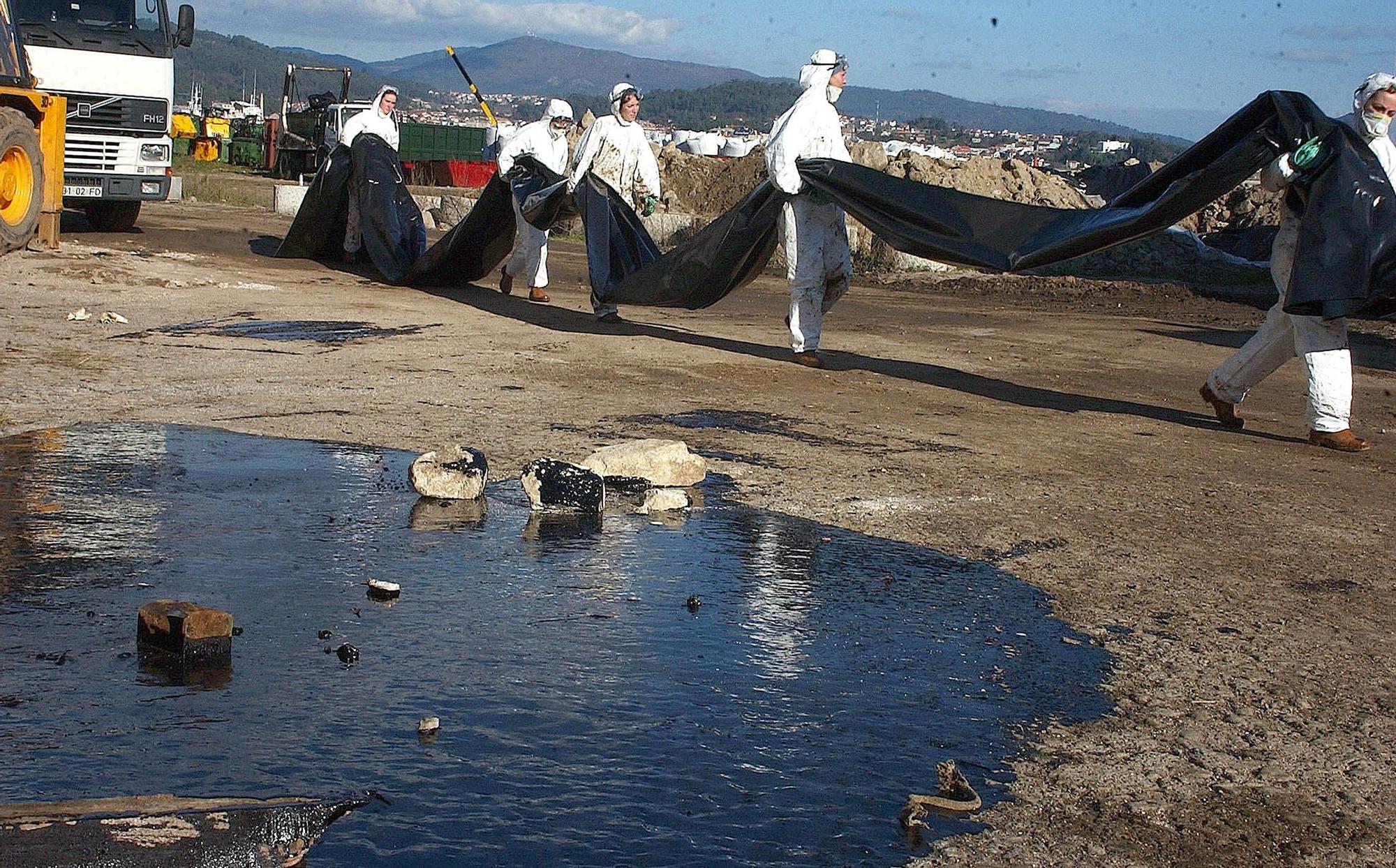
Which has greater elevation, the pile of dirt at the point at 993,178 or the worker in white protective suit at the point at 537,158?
the pile of dirt at the point at 993,178

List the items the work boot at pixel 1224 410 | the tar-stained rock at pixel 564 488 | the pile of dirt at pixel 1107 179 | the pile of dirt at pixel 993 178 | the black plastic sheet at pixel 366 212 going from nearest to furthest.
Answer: the tar-stained rock at pixel 564 488 → the work boot at pixel 1224 410 → the black plastic sheet at pixel 366 212 → the pile of dirt at pixel 993 178 → the pile of dirt at pixel 1107 179

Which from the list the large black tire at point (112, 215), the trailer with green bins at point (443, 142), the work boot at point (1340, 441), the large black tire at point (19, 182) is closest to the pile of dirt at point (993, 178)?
the large black tire at point (112, 215)

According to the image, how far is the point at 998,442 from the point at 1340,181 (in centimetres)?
236

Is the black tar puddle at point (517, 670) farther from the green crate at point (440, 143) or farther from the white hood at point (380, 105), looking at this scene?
the green crate at point (440, 143)

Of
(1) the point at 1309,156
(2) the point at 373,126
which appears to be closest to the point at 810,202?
(1) the point at 1309,156

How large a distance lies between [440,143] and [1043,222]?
38.0m

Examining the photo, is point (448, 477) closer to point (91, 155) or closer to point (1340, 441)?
point (1340, 441)

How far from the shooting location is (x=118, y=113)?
16.4m

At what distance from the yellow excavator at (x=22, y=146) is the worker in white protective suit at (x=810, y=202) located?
8.05 m

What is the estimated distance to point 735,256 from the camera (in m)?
10.4

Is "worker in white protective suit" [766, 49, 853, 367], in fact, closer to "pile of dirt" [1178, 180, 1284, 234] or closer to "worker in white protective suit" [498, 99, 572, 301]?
"worker in white protective suit" [498, 99, 572, 301]

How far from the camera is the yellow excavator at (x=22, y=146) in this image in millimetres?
13711

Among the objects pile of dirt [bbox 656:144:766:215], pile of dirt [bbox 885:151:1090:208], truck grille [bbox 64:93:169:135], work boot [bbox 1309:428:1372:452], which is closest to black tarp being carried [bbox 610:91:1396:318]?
work boot [bbox 1309:428:1372:452]

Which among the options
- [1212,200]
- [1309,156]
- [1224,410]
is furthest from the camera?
[1224,410]
